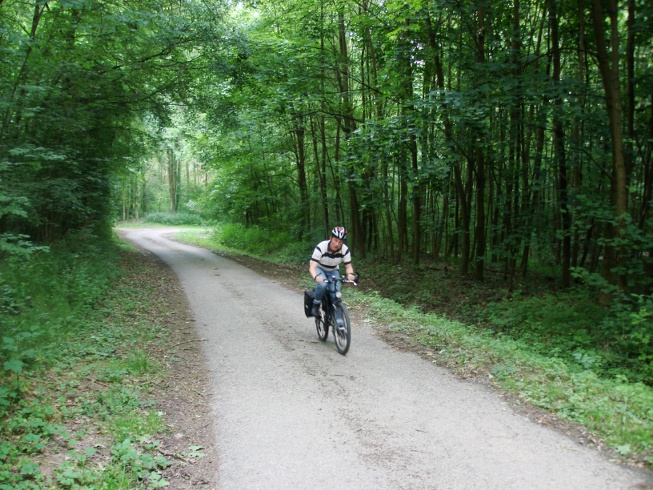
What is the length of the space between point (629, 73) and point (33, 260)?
1264cm

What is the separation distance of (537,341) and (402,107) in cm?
692

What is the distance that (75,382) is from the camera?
5137 millimetres

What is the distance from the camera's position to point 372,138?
394 inches

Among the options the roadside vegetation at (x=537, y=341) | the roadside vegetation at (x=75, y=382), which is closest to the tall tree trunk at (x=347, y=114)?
the roadside vegetation at (x=537, y=341)

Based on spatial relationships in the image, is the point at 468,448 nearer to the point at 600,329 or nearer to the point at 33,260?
the point at 600,329

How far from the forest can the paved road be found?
62 centimetres

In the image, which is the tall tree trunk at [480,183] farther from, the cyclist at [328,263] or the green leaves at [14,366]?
the green leaves at [14,366]

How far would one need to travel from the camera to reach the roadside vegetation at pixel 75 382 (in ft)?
11.6

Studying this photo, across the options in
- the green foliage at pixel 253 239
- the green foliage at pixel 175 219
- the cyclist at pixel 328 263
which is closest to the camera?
the cyclist at pixel 328 263

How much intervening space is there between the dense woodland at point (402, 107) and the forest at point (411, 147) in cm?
7

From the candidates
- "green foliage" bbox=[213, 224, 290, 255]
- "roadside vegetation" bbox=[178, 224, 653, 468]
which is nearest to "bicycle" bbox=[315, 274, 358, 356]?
"roadside vegetation" bbox=[178, 224, 653, 468]

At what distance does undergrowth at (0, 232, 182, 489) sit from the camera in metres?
3.52

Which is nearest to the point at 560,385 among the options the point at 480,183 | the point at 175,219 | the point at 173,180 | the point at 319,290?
the point at 319,290

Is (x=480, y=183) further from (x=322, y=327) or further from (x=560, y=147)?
(x=322, y=327)
